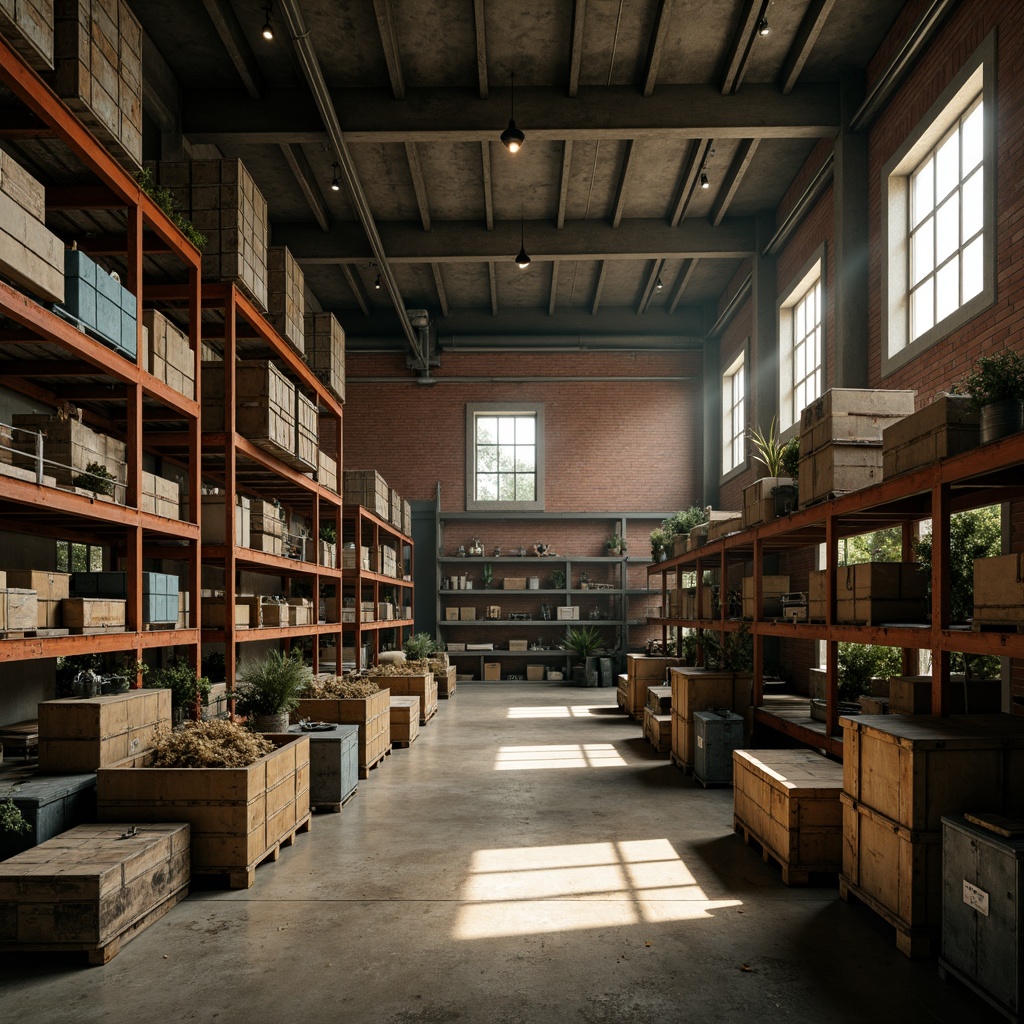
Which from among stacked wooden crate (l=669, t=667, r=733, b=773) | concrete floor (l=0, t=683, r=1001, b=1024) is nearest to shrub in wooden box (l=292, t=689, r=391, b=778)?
concrete floor (l=0, t=683, r=1001, b=1024)

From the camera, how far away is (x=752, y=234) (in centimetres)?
1407

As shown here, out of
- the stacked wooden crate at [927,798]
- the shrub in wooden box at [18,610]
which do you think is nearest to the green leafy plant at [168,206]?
the shrub in wooden box at [18,610]

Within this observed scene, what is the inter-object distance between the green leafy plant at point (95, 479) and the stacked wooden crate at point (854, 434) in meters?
5.20

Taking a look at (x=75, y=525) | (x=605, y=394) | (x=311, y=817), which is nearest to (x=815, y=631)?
(x=311, y=817)

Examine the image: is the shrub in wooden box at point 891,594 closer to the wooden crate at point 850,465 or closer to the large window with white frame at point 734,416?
the wooden crate at point 850,465

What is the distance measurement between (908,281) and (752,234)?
5.51m

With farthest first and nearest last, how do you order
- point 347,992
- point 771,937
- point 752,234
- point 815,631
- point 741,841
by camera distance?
point 752,234
point 815,631
point 741,841
point 771,937
point 347,992

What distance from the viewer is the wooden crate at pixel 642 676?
12586mm

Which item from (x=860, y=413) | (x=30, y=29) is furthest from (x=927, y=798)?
(x=30, y=29)

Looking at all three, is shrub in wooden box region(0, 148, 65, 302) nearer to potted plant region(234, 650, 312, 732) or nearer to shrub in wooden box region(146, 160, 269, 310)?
shrub in wooden box region(146, 160, 269, 310)

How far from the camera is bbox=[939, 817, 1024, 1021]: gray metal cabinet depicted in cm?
330

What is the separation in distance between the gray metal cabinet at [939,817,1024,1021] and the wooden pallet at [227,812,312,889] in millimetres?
3737

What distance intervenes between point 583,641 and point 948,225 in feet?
38.1

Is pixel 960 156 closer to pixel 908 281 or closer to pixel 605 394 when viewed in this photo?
pixel 908 281
